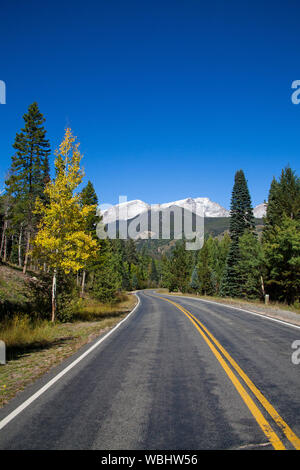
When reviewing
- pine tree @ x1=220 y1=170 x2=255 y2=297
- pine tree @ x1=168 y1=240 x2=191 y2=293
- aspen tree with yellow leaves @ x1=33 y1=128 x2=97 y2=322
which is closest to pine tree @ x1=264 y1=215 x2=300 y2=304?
pine tree @ x1=220 y1=170 x2=255 y2=297

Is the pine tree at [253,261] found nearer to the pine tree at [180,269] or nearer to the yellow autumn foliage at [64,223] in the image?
the yellow autumn foliage at [64,223]

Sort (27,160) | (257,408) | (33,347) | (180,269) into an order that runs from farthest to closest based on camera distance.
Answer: (180,269) < (27,160) < (33,347) < (257,408)

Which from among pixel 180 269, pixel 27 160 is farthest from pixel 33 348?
pixel 180 269

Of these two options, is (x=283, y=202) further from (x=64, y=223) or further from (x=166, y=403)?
(x=166, y=403)

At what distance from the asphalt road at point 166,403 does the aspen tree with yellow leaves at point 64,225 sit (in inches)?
271

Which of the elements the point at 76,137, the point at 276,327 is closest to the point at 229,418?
the point at 276,327

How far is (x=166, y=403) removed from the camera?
4570mm

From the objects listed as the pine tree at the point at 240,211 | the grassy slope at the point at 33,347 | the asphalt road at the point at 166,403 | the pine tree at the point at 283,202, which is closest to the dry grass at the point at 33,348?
the grassy slope at the point at 33,347

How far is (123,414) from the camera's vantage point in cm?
421

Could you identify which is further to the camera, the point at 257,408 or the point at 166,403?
the point at 166,403

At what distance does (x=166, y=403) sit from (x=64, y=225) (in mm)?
11249

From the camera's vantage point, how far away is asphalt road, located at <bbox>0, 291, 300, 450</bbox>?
11.6 feet

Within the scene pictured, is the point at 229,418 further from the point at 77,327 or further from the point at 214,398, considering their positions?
the point at 77,327

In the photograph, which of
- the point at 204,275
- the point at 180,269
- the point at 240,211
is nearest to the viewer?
the point at 240,211
